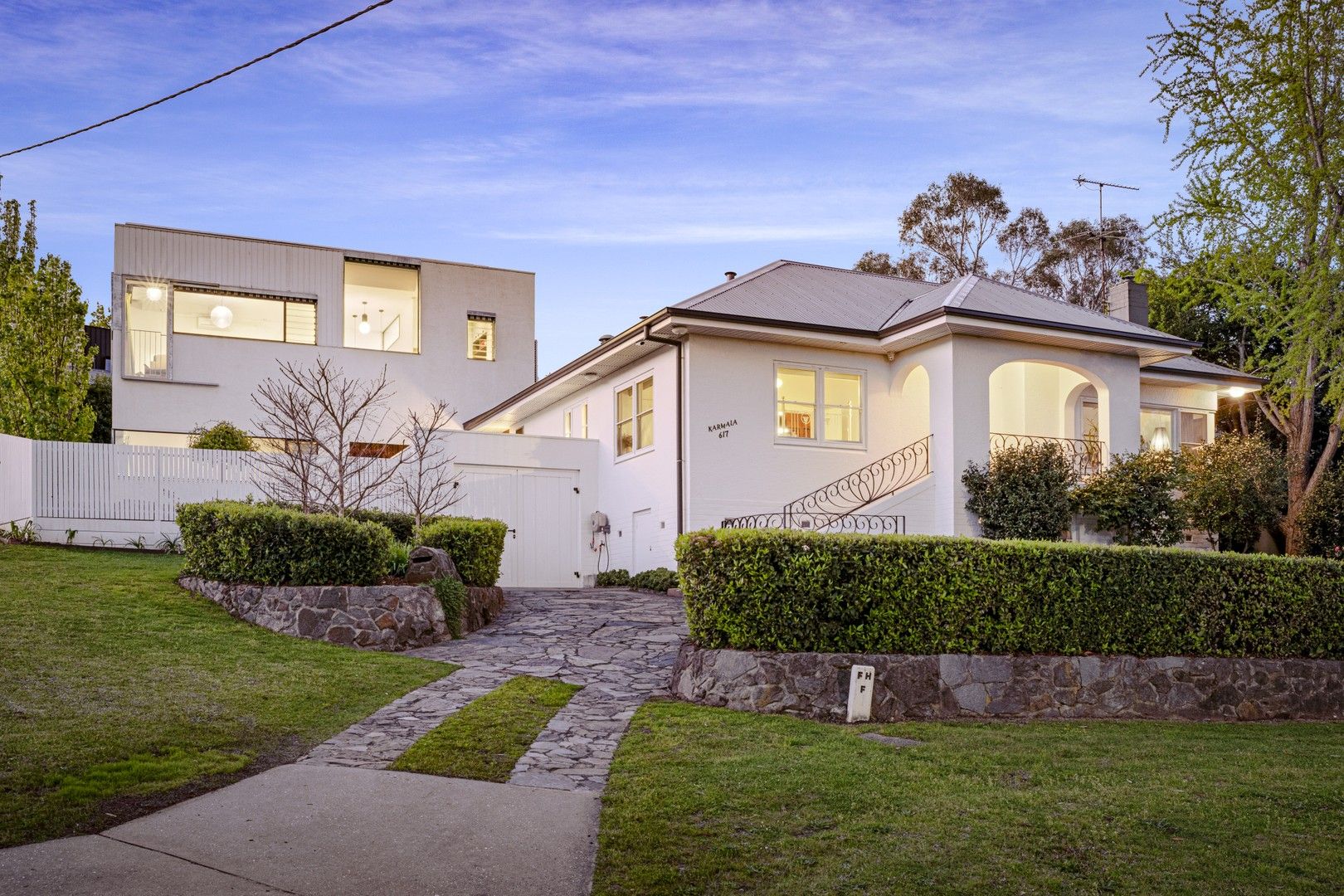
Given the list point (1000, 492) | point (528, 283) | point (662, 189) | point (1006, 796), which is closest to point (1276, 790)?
point (1006, 796)

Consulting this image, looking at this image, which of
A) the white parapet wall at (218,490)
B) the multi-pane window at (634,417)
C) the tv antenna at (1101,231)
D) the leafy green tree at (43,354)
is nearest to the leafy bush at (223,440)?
the white parapet wall at (218,490)

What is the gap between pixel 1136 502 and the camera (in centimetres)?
1830

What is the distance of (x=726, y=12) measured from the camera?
13492mm

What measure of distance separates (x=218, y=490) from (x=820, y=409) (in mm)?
10437

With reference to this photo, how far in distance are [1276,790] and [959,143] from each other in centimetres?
1748

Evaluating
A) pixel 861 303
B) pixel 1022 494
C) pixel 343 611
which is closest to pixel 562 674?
pixel 343 611

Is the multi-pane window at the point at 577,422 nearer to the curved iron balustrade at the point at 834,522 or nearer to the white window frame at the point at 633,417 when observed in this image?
the white window frame at the point at 633,417

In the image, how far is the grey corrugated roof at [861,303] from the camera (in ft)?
61.9

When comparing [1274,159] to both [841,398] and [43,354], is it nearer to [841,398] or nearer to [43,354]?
[841,398]

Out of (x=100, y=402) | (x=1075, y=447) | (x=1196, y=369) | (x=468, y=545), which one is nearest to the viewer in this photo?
(x=468, y=545)

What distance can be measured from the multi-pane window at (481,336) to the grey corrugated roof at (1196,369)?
16.4 meters

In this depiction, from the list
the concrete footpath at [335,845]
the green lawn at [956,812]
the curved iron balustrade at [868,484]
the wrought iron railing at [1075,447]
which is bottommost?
the green lawn at [956,812]

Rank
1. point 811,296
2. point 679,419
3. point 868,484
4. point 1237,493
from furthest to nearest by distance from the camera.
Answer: point 811,296, point 1237,493, point 868,484, point 679,419

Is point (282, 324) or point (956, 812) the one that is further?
point (282, 324)
